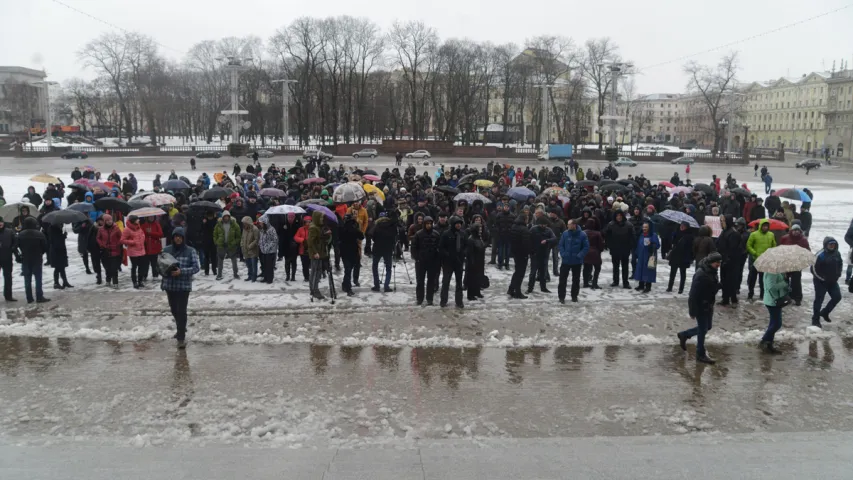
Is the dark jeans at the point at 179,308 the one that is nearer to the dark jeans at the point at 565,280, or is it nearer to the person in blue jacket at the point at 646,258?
the dark jeans at the point at 565,280

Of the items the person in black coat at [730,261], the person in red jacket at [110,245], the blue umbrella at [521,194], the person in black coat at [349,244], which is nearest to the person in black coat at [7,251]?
the person in red jacket at [110,245]

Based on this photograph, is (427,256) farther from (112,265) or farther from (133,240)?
(112,265)

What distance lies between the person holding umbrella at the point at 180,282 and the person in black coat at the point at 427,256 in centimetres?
338

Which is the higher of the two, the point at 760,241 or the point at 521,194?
the point at 521,194

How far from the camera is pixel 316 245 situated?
9.90 m

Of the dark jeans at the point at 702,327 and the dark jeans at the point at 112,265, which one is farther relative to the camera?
the dark jeans at the point at 112,265

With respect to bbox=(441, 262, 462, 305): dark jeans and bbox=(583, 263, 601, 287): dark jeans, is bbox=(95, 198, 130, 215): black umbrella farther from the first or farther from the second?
bbox=(583, 263, 601, 287): dark jeans

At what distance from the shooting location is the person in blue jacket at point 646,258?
10742 mm

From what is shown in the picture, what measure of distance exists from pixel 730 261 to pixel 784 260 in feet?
8.22

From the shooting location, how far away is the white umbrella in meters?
7.54

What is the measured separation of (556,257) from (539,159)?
50.3 meters

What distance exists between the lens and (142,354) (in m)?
7.57

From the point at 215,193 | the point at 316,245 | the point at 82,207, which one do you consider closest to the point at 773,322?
the point at 316,245

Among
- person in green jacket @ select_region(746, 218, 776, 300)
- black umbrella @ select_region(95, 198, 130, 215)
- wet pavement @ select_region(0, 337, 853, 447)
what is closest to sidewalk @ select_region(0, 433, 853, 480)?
wet pavement @ select_region(0, 337, 853, 447)
